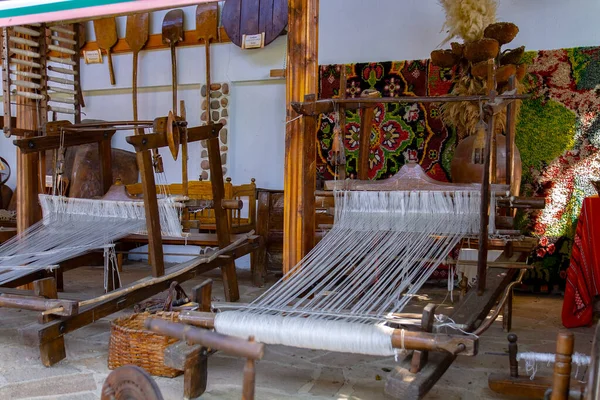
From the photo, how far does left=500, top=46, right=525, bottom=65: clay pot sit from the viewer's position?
410 centimetres

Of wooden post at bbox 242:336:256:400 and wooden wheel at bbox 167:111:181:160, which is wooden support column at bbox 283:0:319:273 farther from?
wooden post at bbox 242:336:256:400

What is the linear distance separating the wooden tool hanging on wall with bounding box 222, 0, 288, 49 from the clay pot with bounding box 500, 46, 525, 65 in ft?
7.10

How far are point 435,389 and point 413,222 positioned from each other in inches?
32.8

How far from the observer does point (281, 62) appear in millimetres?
5766

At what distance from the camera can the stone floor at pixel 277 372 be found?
239 cm

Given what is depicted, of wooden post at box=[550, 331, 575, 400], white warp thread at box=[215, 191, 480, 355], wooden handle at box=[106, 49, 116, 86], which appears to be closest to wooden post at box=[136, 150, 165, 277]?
white warp thread at box=[215, 191, 480, 355]

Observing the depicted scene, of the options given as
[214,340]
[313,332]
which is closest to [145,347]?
[313,332]

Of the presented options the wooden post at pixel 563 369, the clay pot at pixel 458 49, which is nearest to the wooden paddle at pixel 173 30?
the clay pot at pixel 458 49

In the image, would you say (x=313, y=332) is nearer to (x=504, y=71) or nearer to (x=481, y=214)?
(x=481, y=214)

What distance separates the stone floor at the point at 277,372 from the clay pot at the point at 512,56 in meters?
1.93

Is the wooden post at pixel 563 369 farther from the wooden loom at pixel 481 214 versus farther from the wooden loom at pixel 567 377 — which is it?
the wooden loom at pixel 481 214

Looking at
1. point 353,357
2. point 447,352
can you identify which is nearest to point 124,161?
point 353,357

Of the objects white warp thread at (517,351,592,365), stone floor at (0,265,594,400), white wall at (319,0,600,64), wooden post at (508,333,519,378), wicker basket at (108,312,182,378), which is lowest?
stone floor at (0,265,594,400)

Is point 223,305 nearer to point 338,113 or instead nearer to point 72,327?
point 72,327
